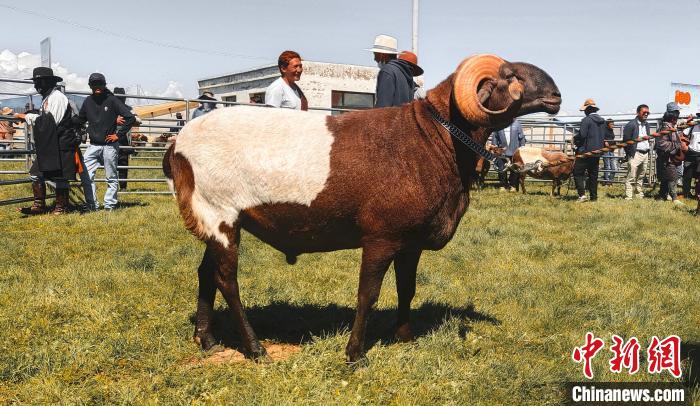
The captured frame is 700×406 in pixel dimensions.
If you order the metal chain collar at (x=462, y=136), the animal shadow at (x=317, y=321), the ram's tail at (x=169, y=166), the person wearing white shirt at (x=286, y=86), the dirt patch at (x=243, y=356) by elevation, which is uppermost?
the person wearing white shirt at (x=286, y=86)

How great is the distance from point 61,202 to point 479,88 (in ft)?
28.7

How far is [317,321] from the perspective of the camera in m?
4.95

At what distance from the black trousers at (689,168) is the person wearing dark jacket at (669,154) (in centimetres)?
40

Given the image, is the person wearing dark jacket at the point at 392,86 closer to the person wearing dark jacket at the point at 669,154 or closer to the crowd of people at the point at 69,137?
the crowd of people at the point at 69,137

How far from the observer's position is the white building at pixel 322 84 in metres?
28.6

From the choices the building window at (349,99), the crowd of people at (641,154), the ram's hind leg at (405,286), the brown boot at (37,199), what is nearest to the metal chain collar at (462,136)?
the ram's hind leg at (405,286)

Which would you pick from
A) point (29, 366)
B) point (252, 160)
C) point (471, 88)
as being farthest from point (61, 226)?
point (471, 88)

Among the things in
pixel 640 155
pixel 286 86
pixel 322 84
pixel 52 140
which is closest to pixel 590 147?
pixel 640 155

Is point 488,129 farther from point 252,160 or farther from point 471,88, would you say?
point 252,160

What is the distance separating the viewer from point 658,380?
3.79 m

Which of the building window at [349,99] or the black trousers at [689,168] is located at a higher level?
the building window at [349,99]

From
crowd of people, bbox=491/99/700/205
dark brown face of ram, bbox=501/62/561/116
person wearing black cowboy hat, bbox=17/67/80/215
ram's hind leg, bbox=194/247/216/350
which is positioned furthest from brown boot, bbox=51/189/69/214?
crowd of people, bbox=491/99/700/205

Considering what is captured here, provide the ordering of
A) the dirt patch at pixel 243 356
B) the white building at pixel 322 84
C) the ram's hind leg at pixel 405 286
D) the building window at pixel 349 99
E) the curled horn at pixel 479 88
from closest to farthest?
the curled horn at pixel 479 88 < the dirt patch at pixel 243 356 < the ram's hind leg at pixel 405 286 < the white building at pixel 322 84 < the building window at pixel 349 99

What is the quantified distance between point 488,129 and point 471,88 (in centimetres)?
38
